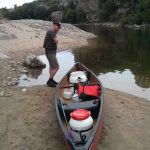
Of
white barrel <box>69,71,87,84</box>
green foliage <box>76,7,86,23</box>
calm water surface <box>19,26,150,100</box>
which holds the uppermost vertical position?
white barrel <box>69,71,87,84</box>

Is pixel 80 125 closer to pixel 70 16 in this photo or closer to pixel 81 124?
pixel 81 124

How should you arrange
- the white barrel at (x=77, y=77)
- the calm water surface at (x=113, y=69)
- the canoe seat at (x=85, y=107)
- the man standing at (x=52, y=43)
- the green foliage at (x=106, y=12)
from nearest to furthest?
the canoe seat at (x=85, y=107), the white barrel at (x=77, y=77), the man standing at (x=52, y=43), the calm water surface at (x=113, y=69), the green foliage at (x=106, y=12)

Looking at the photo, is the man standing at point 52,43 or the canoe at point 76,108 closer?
the canoe at point 76,108

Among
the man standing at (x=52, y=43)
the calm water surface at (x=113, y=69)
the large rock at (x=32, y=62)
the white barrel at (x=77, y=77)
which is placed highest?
the man standing at (x=52, y=43)

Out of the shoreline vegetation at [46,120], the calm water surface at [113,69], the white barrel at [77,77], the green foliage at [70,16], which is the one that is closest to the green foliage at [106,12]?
the green foliage at [70,16]

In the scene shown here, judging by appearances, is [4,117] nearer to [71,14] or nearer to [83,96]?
[83,96]

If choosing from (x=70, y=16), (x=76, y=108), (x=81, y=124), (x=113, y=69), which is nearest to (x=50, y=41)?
(x=76, y=108)

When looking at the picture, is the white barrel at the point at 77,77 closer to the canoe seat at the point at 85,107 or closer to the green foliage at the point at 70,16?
the canoe seat at the point at 85,107

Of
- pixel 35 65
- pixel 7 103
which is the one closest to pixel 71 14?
pixel 35 65

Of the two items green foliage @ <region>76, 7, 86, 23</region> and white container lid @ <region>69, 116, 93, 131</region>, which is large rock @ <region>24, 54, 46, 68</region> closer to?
white container lid @ <region>69, 116, 93, 131</region>

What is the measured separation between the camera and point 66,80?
1291 centimetres

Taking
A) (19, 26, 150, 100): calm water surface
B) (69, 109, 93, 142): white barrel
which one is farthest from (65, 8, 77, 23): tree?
(69, 109, 93, 142): white barrel

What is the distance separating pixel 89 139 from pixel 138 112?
13.2 feet

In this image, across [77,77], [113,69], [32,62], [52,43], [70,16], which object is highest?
[52,43]
